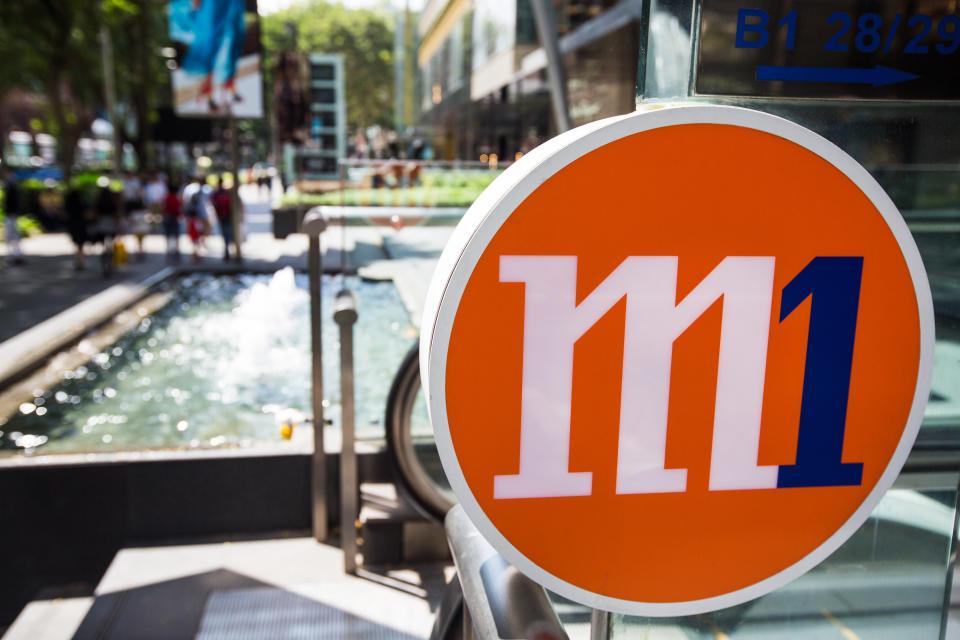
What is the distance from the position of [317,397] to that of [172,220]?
47.3 ft

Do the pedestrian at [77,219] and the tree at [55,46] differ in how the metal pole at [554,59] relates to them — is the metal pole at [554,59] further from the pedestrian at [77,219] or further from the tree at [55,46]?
the tree at [55,46]

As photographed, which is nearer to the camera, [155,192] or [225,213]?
[225,213]

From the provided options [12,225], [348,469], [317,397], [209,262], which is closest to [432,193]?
[317,397]

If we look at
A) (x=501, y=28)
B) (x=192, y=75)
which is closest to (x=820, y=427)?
(x=192, y=75)

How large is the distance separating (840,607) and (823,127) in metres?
1.11

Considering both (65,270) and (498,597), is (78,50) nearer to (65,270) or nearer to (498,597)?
(65,270)

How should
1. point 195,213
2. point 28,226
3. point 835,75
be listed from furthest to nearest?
1. point 28,226
2. point 195,213
3. point 835,75

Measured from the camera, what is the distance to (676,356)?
120cm

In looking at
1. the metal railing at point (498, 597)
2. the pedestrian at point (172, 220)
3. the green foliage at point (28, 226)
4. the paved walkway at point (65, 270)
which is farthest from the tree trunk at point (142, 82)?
the metal railing at point (498, 597)

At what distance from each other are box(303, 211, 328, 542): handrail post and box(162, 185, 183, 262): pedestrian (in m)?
14.1

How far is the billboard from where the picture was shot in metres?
16.8

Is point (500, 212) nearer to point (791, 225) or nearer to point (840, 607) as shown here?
point (791, 225)

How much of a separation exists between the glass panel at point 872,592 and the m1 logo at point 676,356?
71cm

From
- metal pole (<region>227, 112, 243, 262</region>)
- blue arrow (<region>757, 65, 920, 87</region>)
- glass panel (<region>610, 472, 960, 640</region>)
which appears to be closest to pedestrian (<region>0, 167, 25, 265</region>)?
metal pole (<region>227, 112, 243, 262</region>)
